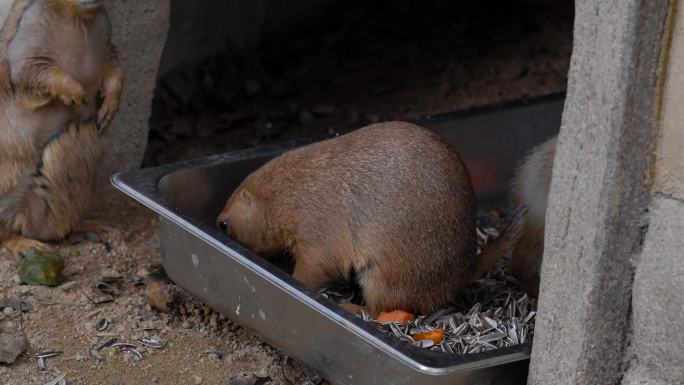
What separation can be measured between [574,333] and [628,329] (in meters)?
0.19

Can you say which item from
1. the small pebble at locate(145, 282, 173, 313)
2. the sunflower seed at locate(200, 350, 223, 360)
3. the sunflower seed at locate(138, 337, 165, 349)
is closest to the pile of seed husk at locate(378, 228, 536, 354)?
the sunflower seed at locate(200, 350, 223, 360)

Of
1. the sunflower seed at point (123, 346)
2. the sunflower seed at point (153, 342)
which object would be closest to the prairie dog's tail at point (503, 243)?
the sunflower seed at point (153, 342)

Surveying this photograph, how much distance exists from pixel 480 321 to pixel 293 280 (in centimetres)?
77

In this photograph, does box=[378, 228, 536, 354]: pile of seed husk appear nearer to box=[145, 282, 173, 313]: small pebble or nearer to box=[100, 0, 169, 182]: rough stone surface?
box=[145, 282, 173, 313]: small pebble

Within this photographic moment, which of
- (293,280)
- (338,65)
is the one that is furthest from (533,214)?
(338,65)

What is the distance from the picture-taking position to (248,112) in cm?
711

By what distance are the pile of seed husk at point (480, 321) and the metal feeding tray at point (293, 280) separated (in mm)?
247

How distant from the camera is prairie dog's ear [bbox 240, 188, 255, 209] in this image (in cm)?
429

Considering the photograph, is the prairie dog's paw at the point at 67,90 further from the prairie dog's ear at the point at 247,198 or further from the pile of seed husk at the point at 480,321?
the pile of seed husk at the point at 480,321

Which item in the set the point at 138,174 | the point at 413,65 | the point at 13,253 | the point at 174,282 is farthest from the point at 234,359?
the point at 413,65

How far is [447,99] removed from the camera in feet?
24.1

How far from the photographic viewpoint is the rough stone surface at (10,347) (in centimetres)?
406

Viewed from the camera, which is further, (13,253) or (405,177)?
(13,253)

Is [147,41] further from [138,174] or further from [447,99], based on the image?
[447,99]
